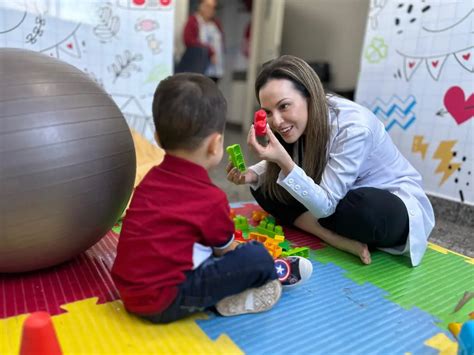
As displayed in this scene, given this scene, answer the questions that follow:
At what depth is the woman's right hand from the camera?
130 cm

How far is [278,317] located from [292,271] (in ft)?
0.46

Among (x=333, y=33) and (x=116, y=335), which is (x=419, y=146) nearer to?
(x=333, y=33)

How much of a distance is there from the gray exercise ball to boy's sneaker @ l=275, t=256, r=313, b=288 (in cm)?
44

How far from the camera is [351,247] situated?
1246 mm

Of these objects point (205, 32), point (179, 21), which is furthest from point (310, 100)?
point (179, 21)

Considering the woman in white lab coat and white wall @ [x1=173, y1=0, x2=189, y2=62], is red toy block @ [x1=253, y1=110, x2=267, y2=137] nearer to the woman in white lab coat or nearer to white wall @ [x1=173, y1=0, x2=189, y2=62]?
the woman in white lab coat

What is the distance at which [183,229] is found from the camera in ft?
2.51

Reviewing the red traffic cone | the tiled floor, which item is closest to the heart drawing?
the tiled floor

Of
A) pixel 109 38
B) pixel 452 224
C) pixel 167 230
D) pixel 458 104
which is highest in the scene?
pixel 109 38

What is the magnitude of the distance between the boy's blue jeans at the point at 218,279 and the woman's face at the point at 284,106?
1.47ft

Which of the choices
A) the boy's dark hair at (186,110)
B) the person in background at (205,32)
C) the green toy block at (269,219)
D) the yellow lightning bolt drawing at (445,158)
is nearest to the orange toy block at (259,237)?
the green toy block at (269,219)

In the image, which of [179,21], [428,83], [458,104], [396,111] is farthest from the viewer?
[179,21]

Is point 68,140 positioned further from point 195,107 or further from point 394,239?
point 394,239

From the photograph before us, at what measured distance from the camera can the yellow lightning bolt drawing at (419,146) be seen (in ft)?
6.05
